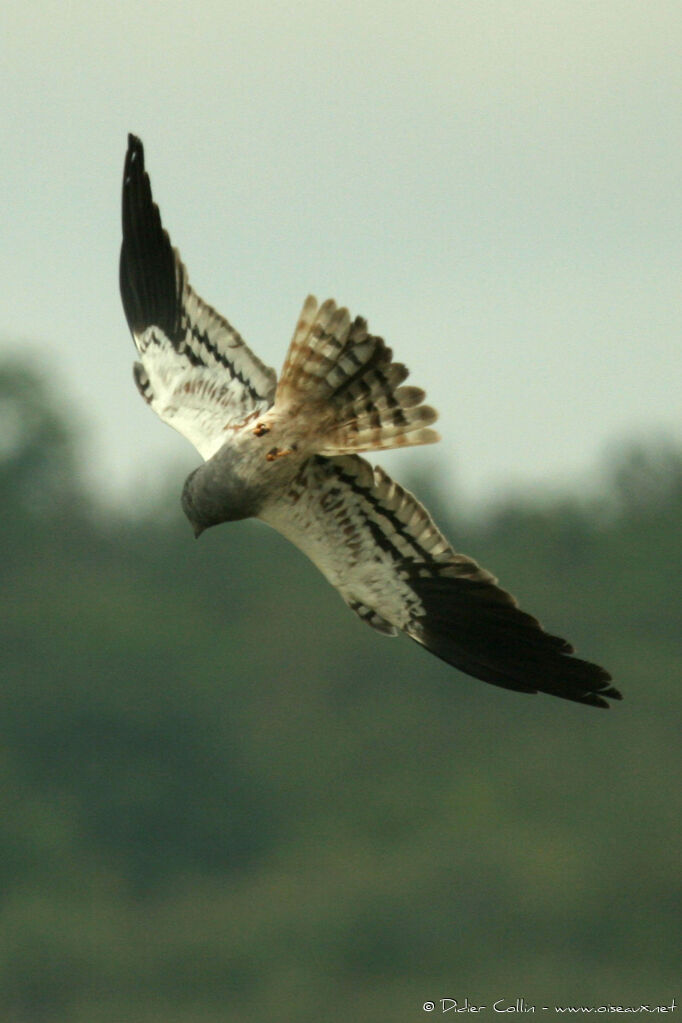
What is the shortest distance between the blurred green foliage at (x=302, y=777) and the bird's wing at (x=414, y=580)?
1025 inches

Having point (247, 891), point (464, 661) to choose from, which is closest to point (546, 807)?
point (247, 891)

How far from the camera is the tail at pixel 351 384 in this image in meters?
13.2

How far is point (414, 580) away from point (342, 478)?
2.27 feet

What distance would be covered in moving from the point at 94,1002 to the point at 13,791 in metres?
11.1

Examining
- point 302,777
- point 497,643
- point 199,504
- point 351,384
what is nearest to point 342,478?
point 351,384

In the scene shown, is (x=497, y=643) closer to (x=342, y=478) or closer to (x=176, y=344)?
(x=342, y=478)

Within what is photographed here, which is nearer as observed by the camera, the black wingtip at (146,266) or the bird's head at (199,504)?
the bird's head at (199,504)

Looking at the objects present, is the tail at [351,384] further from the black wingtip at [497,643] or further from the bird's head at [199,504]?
the black wingtip at [497,643]

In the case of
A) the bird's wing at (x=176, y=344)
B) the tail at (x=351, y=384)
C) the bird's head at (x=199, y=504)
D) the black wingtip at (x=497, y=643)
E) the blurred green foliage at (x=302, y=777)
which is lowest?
the black wingtip at (x=497, y=643)

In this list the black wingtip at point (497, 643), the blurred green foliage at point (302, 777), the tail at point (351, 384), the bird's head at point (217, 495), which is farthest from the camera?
the blurred green foliage at point (302, 777)

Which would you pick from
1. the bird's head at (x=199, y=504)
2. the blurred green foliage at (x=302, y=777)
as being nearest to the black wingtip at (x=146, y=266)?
the bird's head at (x=199, y=504)

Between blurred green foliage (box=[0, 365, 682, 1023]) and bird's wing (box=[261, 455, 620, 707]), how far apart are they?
26.0 metres

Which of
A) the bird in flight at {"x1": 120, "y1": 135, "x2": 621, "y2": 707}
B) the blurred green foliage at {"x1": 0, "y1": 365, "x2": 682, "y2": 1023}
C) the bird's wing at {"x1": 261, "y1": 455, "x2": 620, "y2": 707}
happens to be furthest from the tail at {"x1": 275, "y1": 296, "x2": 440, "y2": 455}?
the blurred green foliage at {"x1": 0, "y1": 365, "x2": 682, "y2": 1023}

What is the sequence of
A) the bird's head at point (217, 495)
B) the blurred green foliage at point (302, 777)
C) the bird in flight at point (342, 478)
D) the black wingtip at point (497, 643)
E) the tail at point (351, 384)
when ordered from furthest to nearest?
the blurred green foliage at point (302, 777)
the black wingtip at point (497, 643)
the bird's head at point (217, 495)
the bird in flight at point (342, 478)
the tail at point (351, 384)
